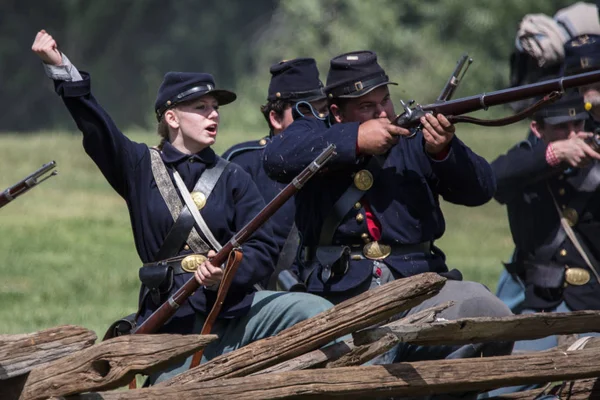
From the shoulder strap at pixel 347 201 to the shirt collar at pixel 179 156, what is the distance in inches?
26.3

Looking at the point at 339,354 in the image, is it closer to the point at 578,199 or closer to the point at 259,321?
the point at 259,321

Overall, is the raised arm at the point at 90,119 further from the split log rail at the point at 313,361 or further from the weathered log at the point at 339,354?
the weathered log at the point at 339,354

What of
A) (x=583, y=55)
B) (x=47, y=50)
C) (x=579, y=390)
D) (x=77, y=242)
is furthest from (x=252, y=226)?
(x=77, y=242)

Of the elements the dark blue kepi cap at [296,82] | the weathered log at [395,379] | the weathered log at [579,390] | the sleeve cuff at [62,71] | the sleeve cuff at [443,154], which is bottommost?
the weathered log at [579,390]

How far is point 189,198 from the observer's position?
6.37 m

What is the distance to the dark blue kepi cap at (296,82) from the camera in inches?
341

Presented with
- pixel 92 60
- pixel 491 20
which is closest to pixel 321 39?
pixel 491 20

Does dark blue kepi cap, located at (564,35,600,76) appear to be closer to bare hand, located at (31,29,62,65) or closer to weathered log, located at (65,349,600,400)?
weathered log, located at (65,349,600,400)

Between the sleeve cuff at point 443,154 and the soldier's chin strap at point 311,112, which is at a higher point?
the soldier's chin strap at point 311,112

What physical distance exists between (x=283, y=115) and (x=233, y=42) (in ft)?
107

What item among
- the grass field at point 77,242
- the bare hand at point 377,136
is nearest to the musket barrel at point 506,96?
the bare hand at point 377,136

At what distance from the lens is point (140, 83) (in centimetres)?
4088

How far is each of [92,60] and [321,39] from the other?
374 inches

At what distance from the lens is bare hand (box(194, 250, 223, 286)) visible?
6.09 m
